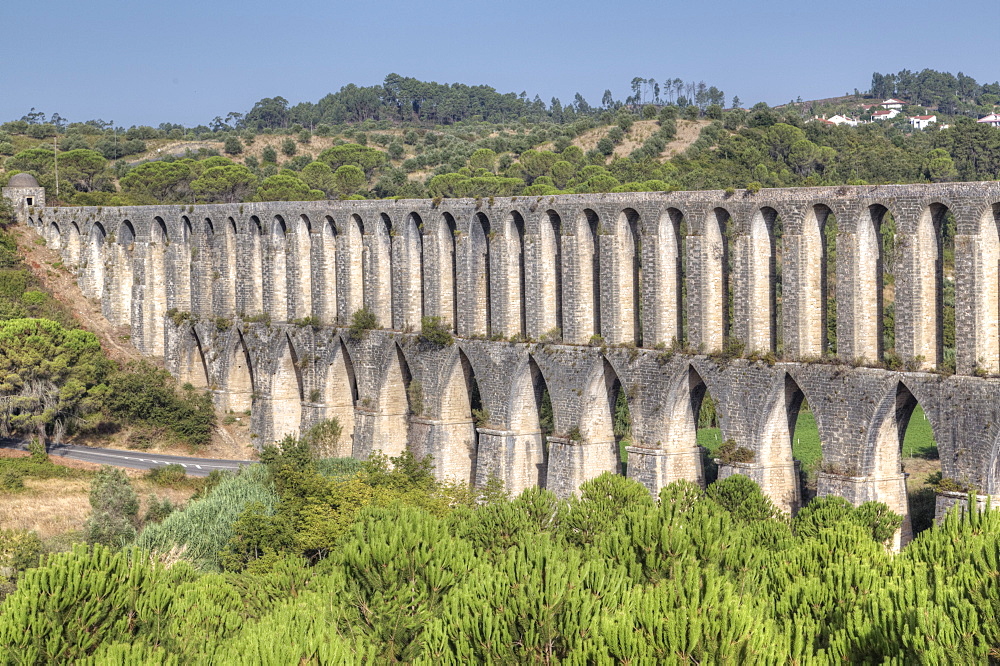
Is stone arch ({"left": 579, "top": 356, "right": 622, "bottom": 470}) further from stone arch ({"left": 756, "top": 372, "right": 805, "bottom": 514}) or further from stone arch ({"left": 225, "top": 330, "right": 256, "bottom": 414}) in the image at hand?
stone arch ({"left": 225, "top": 330, "right": 256, "bottom": 414})

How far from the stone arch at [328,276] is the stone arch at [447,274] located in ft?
30.1

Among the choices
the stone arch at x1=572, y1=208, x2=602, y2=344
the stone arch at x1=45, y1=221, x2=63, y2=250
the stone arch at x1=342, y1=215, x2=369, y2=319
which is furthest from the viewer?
the stone arch at x1=45, y1=221, x2=63, y2=250

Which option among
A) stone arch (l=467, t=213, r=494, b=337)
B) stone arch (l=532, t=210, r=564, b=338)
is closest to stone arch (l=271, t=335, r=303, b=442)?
stone arch (l=467, t=213, r=494, b=337)

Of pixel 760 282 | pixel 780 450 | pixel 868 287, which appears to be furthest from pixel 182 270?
pixel 868 287

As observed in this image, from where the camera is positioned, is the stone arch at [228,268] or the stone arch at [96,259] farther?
the stone arch at [96,259]

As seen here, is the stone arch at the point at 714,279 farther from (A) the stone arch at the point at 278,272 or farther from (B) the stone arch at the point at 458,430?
(A) the stone arch at the point at 278,272

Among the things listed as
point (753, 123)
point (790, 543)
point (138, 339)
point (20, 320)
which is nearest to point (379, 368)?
point (20, 320)

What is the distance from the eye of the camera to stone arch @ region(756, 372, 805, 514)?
4941 cm

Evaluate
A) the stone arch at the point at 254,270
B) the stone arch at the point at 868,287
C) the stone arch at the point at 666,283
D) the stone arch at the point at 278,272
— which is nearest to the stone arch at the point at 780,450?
the stone arch at the point at 868,287

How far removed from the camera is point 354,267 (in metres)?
71.2

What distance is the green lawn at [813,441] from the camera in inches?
2815

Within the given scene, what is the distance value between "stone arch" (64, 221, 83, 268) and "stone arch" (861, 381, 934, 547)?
6517 cm

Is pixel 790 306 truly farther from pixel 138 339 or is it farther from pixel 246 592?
pixel 138 339

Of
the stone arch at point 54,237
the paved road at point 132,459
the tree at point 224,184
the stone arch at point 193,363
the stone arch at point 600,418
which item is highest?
the tree at point 224,184
